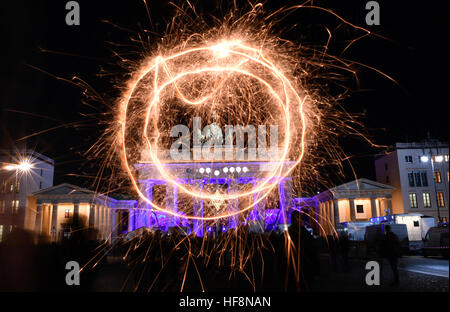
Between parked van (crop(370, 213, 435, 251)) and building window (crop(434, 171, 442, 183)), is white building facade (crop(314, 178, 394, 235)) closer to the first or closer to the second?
building window (crop(434, 171, 442, 183))

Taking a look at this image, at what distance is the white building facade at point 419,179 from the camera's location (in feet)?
157

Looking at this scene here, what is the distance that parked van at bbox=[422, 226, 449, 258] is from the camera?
18.3 metres

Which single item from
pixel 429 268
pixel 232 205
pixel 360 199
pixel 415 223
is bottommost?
pixel 429 268

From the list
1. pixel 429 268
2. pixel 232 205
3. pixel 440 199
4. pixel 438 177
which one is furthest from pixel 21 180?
pixel 438 177

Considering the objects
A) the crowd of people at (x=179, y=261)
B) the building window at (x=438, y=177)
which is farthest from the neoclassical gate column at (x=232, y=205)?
the building window at (x=438, y=177)

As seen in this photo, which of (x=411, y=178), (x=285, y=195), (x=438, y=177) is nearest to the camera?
(x=285, y=195)

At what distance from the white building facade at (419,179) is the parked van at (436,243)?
30542mm

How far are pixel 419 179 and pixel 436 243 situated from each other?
3380cm

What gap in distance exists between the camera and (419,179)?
49.3 metres

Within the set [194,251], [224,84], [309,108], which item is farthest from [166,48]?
[194,251]

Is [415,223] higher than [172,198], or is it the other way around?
[172,198]

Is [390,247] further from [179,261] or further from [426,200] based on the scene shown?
[426,200]

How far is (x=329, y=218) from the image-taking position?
51938 mm
